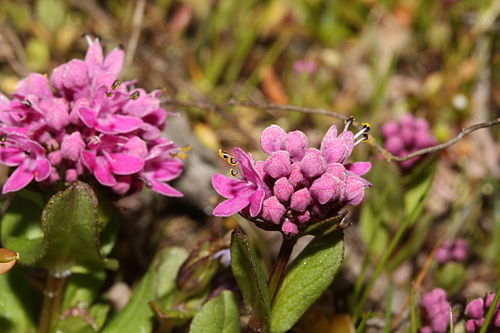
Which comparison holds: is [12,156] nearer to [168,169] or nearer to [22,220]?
[22,220]

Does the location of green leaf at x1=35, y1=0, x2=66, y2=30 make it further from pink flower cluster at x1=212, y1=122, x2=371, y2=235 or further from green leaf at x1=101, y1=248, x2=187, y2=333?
pink flower cluster at x1=212, y1=122, x2=371, y2=235

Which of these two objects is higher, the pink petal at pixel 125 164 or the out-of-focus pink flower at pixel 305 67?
the pink petal at pixel 125 164

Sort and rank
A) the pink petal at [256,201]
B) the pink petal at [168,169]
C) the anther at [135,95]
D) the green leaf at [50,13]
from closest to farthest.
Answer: the pink petal at [256,201], the anther at [135,95], the pink petal at [168,169], the green leaf at [50,13]

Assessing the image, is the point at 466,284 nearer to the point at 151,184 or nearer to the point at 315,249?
the point at 315,249

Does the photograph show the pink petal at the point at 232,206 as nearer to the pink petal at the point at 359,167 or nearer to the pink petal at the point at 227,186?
the pink petal at the point at 227,186

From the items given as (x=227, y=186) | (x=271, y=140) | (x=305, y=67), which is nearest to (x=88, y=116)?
(x=227, y=186)

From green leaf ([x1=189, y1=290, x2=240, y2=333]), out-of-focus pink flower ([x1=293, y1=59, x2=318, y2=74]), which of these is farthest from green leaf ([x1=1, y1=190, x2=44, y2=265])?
out-of-focus pink flower ([x1=293, y1=59, x2=318, y2=74])

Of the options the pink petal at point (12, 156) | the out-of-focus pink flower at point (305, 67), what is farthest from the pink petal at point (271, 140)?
the out-of-focus pink flower at point (305, 67)
